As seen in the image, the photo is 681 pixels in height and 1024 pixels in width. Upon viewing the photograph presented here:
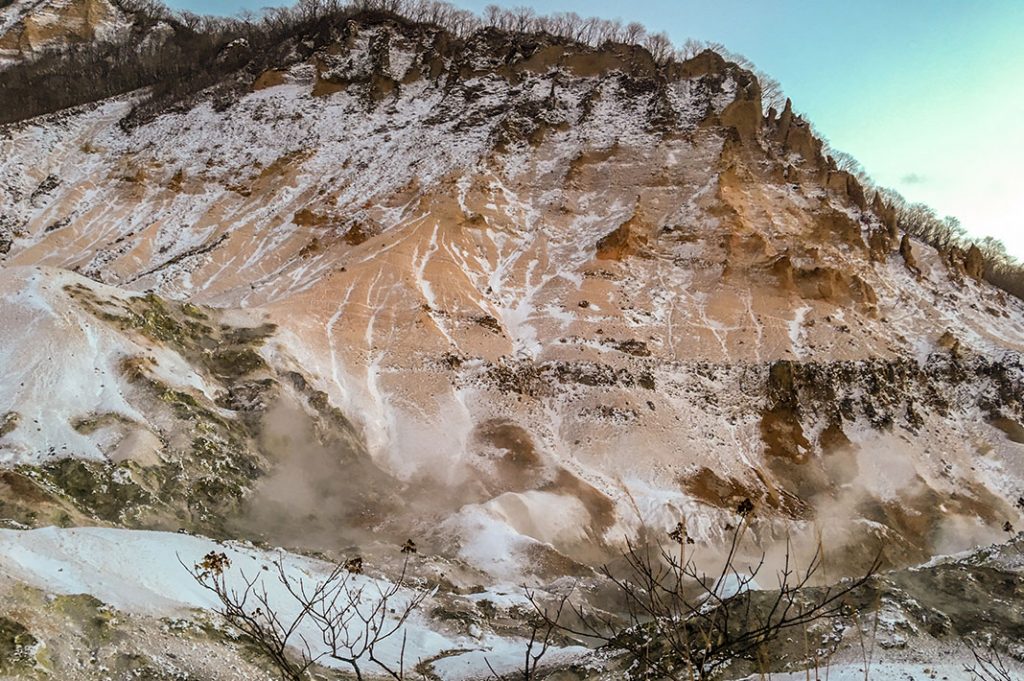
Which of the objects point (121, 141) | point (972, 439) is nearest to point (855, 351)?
point (972, 439)

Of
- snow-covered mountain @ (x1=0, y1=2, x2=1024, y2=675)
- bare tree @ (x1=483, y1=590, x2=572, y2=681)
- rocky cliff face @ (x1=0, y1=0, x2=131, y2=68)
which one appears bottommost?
bare tree @ (x1=483, y1=590, x2=572, y2=681)

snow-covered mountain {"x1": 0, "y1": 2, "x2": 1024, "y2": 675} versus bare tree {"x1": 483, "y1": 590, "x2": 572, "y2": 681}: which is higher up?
snow-covered mountain {"x1": 0, "y1": 2, "x2": 1024, "y2": 675}

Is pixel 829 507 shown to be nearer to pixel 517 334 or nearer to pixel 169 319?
pixel 517 334

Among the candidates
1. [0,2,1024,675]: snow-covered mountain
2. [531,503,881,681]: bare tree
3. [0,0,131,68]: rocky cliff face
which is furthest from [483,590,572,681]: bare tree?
[0,0,131,68]: rocky cliff face

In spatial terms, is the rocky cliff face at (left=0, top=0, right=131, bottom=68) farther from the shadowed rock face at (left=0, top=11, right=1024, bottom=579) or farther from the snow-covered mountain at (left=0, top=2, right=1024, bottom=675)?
the snow-covered mountain at (left=0, top=2, right=1024, bottom=675)

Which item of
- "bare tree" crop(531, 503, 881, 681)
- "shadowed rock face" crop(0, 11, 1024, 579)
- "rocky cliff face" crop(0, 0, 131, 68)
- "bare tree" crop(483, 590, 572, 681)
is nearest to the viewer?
"bare tree" crop(483, 590, 572, 681)

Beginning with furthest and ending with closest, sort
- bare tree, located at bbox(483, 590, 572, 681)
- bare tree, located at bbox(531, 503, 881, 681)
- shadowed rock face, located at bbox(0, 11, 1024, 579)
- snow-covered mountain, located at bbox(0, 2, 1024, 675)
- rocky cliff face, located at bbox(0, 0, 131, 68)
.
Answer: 1. rocky cliff face, located at bbox(0, 0, 131, 68)
2. shadowed rock face, located at bbox(0, 11, 1024, 579)
3. snow-covered mountain, located at bbox(0, 2, 1024, 675)
4. bare tree, located at bbox(531, 503, 881, 681)
5. bare tree, located at bbox(483, 590, 572, 681)

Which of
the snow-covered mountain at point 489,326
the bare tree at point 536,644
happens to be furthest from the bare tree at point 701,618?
the snow-covered mountain at point 489,326
